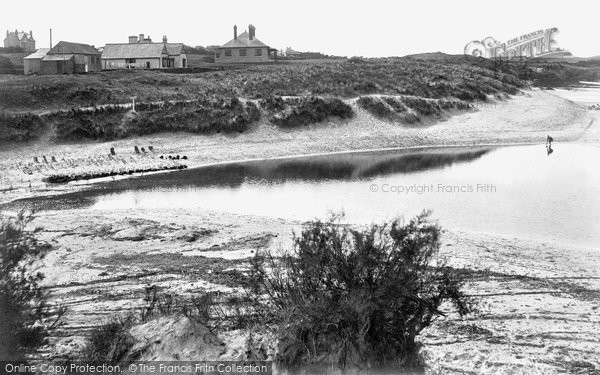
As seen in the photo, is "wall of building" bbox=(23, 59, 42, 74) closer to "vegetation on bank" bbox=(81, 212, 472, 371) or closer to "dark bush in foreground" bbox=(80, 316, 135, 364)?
"vegetation on bank" bbox=(81, 212, 472, 371)

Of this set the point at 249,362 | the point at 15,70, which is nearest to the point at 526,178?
the point at 249,362

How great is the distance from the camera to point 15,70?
69.8 meters

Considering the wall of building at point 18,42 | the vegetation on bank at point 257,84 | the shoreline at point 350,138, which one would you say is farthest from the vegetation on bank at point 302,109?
the wall of building at point 18,42

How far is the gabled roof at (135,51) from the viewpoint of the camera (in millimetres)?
73500

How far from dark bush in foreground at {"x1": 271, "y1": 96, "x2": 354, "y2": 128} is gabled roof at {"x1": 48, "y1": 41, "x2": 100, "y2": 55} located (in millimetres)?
25159

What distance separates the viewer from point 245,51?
84938mm

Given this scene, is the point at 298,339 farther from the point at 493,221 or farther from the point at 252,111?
the point at 252,111

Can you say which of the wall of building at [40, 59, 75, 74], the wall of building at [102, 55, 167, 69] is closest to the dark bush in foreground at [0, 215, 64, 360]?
the wall of building at [40, 59, 75, 74]

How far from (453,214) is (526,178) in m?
11.1

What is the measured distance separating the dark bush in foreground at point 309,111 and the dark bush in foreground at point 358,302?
40550 millimetres

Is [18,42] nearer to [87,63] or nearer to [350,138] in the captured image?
[87,63]

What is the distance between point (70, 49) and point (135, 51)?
976cm

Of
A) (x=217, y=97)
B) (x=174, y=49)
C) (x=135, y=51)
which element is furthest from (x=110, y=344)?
(x=174, y=49)

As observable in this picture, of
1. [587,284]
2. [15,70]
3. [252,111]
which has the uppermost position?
[15,70]
